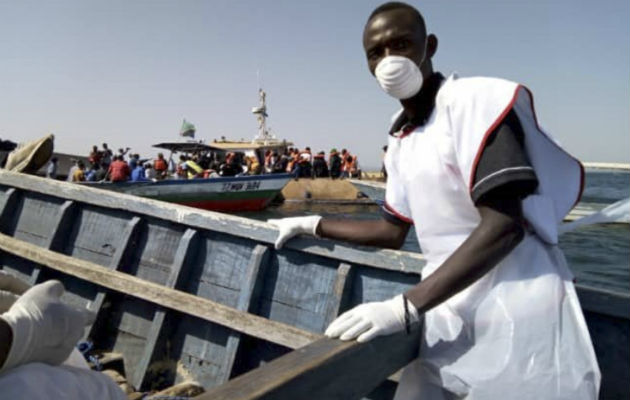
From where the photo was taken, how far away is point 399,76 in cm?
167

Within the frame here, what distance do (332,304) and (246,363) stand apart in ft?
2.71

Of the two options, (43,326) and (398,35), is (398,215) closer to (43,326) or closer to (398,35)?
(398,35)

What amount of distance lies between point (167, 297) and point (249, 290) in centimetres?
65

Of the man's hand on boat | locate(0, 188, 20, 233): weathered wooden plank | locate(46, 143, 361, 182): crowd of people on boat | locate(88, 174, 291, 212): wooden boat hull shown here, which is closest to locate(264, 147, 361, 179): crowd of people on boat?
locate(46, 143, 361, 182): crowd of people on boat

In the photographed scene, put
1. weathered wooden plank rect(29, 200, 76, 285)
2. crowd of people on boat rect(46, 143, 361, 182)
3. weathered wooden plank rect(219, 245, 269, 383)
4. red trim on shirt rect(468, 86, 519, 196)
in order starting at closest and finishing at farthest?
red trim on shirt rect(468, 86, 519, 196), weathered wooden plank rect(219, 245, 269, 383), weathered wooden plank rect(29, 200, 76, 285), crowd of people on boat rect(46, 143, 361, 182)

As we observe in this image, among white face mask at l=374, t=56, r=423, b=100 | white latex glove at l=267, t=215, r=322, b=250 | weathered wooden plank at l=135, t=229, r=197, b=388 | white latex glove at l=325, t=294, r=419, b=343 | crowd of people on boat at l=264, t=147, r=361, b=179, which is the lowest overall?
weathered wooden plank at l=135, t=229, r=197, b=388

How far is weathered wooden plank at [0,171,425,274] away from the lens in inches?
114

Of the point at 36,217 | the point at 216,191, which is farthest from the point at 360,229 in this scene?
the point at 216,191

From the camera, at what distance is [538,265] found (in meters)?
1.54

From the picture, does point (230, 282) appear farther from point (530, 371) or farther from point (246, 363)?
point (530, 371)

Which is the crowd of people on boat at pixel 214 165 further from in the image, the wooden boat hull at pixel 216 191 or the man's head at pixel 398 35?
the man's head at pixel 398 35

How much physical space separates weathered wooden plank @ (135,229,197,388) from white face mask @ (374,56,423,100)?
2491 mm

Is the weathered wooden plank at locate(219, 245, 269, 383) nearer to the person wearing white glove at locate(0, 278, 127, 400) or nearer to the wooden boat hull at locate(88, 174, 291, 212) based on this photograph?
the person wearing white glove at locate(0, 278, 127, 400)

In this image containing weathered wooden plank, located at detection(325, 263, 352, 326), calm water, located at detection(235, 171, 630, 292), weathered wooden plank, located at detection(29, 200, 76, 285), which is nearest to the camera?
weathered wooden plank, located at detection(325, 263, 352, 326)
